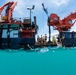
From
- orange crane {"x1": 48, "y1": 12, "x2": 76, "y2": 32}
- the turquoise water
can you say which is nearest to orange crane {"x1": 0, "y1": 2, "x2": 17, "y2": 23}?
orange crane {"x1": 48, "y1": 12, "x2": 76, "y2": 32}

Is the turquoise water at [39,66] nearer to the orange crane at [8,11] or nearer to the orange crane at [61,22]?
the orange crane at [61,22]

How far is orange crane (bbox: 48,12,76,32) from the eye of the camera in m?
24.2

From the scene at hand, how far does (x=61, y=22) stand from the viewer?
25.2 m

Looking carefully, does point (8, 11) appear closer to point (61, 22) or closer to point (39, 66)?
point (61, 22)

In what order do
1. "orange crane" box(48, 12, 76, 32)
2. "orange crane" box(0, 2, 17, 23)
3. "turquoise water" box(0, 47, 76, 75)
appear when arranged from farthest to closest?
"turquoise water" box(0, 47, 76, 75)
"orange crane" box(48, 12, 76, 32)
"orange crane" box(0, 2, 17, 23)

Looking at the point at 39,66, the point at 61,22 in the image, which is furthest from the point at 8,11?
the point at 39,66

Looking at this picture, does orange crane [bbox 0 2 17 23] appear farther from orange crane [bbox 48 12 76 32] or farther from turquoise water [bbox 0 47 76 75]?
turquoise water [bbox 0 47 76 75]

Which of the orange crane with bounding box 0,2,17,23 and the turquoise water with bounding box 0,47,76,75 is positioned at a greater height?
the orange crane with bounding box 0,2,17,23

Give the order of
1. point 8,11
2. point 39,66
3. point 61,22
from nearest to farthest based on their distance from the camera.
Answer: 1. point 8,11
2. point 61,22
3. point 39,66

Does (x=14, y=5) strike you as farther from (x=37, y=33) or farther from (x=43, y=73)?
(x=43, y=73)

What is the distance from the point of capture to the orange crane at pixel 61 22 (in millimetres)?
24156

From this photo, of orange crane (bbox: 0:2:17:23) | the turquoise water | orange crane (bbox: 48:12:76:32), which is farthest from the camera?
the turquoise water

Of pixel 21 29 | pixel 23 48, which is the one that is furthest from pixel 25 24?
pixel 23 48

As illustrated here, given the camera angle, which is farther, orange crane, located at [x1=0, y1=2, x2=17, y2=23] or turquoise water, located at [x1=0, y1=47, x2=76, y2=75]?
turquoise water, located at [x1=0, y1=47, x2=76, y2=75]
